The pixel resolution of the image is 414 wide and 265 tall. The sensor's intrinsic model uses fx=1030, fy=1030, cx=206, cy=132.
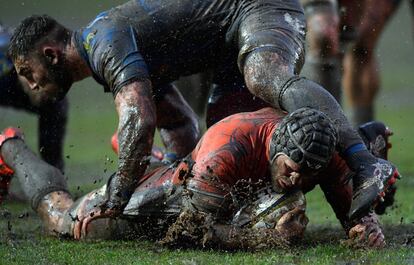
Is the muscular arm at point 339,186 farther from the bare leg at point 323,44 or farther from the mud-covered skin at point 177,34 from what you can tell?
the bare leg at point 323,44

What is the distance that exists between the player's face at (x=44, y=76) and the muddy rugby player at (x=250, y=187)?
0.91 meters

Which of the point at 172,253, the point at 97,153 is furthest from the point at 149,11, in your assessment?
the point at 97,153

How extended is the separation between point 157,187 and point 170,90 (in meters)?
1.25

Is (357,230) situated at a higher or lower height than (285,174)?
lower

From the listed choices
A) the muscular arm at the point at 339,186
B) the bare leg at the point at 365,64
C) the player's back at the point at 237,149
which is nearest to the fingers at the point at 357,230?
the muscular arm at the point at 339,186

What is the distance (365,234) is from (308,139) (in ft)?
1.68

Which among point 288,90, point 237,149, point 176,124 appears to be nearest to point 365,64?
point 176,124

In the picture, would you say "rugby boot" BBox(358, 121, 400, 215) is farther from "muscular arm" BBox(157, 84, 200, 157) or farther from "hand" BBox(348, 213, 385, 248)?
"muscular arm" BBox(157, 84, 200, 157)

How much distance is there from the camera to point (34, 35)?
18.4 ft

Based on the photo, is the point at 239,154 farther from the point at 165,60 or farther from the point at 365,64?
the point at 365,64

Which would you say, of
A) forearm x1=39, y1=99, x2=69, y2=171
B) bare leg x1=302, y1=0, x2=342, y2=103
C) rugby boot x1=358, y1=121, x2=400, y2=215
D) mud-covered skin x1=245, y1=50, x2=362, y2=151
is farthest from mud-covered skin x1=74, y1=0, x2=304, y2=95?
forearm x1=39, y1=99, x2=69, y2=171

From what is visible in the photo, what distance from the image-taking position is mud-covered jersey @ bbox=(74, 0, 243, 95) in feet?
17.4

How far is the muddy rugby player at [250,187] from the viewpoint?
14.8ft

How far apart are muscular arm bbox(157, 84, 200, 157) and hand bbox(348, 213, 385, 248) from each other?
1743mm
